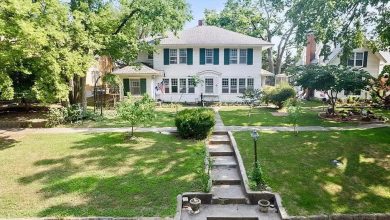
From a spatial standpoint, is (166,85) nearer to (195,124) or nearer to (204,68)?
(204,68)

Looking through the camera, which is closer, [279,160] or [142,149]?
[279,160]

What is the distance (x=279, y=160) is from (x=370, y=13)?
8313 mm

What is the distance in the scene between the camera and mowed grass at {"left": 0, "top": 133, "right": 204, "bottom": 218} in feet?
25.6

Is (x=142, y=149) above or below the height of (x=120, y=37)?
below

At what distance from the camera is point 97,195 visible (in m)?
8.43

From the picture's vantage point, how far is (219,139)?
533 inches

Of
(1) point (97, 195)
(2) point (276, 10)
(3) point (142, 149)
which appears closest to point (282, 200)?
(1) point (97, 195)

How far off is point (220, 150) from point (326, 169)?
13.1ft

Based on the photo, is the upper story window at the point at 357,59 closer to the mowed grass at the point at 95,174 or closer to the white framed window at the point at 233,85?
the white framed window at the point at 233,85

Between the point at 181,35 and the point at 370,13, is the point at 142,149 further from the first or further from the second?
the point at 181,35

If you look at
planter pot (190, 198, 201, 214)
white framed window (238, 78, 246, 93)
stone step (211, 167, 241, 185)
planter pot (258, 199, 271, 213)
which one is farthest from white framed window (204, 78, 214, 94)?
planter pot (190, 198, 201, 214)

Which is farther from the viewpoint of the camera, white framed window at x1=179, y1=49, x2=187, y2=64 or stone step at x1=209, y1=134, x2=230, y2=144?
white framed window at x1=179, y1=49, x2=187, y2=64

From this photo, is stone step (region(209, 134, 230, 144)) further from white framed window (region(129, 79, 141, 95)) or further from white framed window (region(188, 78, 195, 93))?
white framed window (region(129, 79, 141, 95))

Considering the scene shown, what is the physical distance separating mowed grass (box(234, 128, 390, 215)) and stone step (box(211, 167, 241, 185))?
540 mm
